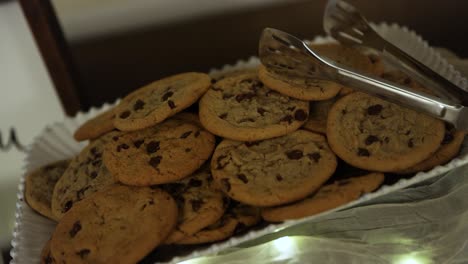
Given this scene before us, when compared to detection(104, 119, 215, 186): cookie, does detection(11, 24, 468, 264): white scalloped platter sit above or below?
below

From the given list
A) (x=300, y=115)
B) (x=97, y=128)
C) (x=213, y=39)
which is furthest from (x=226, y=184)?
(x=213, y=39)

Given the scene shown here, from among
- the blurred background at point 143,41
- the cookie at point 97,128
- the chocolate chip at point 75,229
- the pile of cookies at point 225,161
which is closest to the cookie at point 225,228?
the pile of cookies at point 225,161

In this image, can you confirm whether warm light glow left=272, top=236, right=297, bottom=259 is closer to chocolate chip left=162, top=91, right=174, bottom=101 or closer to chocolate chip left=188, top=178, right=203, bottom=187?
chocolate chip left=188, top=178, right=203, bottom=187

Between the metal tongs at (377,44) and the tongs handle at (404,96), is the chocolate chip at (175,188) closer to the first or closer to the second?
the tongs handle at (404,96)

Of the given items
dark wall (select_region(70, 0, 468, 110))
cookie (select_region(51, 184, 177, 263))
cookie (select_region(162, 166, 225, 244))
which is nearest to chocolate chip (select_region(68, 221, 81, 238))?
cookie (select_region(51, 184, 177, 263))

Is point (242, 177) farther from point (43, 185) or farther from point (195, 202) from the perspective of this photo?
point (43, 185)

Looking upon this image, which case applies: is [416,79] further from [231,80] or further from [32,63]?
[32,63]
